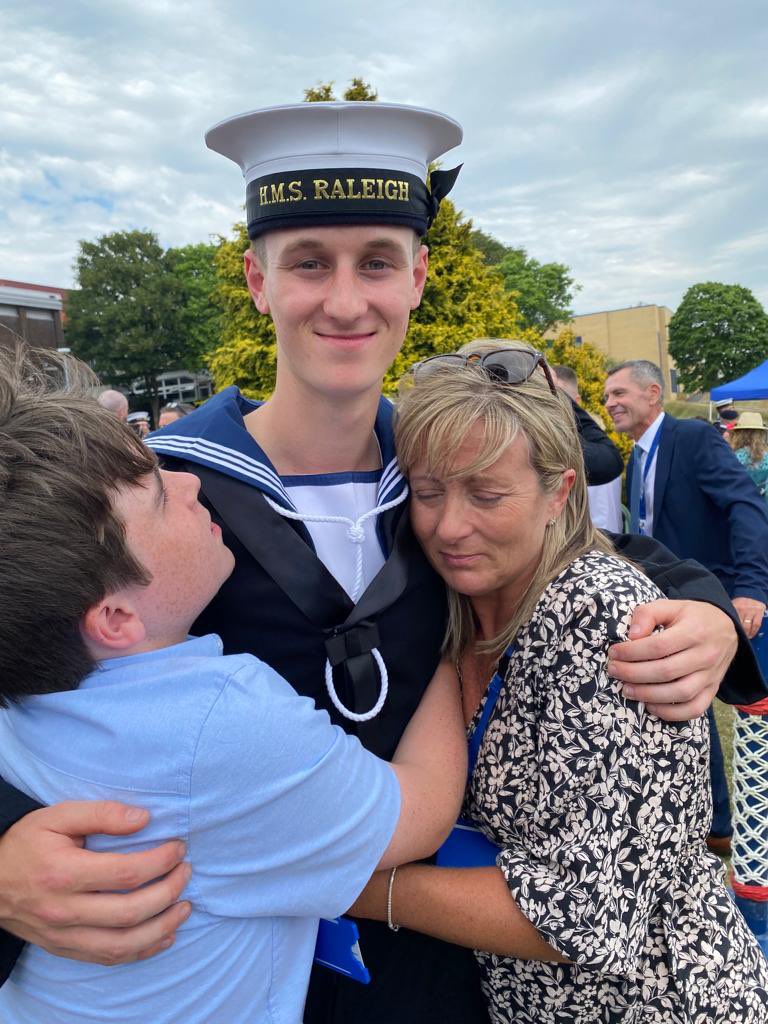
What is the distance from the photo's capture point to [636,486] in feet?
17.1

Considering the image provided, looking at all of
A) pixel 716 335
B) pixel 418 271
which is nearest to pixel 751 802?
pixel 418 271

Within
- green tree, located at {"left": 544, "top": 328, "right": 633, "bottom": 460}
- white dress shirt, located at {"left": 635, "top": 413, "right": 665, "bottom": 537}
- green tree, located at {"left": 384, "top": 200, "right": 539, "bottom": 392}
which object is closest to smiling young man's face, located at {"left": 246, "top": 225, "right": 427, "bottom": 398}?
white dress shirt, located at {"left": 635, "top": 413, "right": 665, "bottom": 537}

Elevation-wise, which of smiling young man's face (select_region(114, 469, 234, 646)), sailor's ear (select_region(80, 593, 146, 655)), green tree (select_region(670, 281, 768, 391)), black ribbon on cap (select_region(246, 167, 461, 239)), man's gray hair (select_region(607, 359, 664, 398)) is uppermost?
green tree (select_region(670, 281, 768, 391))

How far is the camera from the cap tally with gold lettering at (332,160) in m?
1.59

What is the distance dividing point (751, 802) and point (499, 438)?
2674 millimetres

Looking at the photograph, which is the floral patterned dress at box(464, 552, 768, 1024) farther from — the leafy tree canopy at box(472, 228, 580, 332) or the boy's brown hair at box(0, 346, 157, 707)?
the leafy tree canopy at box(472, 228, 580, 332)

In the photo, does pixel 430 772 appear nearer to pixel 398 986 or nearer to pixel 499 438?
pixel 398 986

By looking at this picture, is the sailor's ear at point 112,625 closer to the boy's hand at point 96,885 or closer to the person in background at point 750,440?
the boy's hand at point 96,885

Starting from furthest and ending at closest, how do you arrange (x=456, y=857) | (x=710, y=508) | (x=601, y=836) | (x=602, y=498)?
(x=602, y=498), (x=710, y=508), (x=456, y=857), (x=601, y=836)

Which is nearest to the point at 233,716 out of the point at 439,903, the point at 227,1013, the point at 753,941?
the point at 227,1013

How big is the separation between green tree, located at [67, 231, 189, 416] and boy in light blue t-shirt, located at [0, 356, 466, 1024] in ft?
129

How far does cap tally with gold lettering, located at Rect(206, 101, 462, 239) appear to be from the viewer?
1587 millimetres

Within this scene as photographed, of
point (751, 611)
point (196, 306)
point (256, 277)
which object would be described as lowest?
point (751, 611)

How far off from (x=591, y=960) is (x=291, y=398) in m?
1.31
